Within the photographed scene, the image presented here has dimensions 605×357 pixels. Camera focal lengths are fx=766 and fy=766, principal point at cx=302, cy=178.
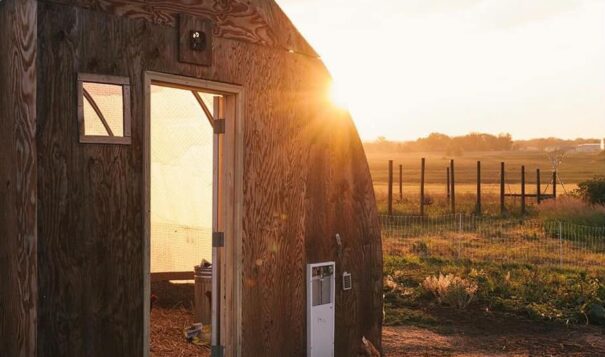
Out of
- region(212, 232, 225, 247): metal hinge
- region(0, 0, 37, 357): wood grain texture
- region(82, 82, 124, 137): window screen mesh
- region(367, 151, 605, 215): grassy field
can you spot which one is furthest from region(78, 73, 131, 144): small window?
region(367, 151, 605, 215): grassy field

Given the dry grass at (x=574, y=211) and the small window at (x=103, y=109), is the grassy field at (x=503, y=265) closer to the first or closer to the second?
the dry grass at (x=574, y=211)

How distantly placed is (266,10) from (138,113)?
5.97ft

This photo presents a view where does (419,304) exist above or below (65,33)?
below

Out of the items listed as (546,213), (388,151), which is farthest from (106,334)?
(388,151)

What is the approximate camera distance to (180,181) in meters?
9.65

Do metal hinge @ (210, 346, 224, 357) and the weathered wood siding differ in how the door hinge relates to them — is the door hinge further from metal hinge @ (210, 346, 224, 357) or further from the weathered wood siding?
the weathered wood siding

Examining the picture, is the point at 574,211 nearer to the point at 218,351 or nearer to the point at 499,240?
the point at 499,240

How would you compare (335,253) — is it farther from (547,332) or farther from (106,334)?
(547,332)

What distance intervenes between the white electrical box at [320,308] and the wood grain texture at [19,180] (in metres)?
3.00

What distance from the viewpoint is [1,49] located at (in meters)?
5.40

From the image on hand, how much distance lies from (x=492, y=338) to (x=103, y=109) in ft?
20.0

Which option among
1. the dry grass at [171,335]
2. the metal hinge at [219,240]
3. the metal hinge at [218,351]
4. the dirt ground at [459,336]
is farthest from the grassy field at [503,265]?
the metal hinge at [219,240]

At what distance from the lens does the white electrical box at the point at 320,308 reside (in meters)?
7.49

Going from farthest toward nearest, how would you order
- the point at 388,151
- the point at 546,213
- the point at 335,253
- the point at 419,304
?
the point at 388,151 < the point at 546,213 < the point at 419,304 < the point at 335,253
